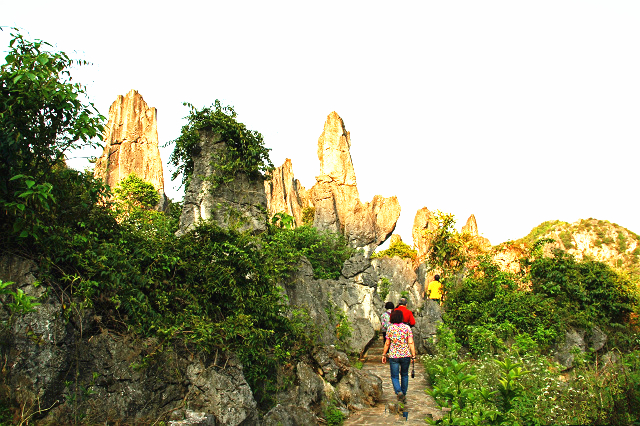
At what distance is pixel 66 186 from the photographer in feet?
20.6

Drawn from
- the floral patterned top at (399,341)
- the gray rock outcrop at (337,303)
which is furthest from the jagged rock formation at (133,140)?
the floral patterned top at (399,341)

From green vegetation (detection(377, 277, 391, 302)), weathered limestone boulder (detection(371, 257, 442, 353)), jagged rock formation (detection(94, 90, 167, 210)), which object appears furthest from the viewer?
jagged rock formation (detection(94, 90, 167, 210))

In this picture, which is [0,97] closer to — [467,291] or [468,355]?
[468,355]

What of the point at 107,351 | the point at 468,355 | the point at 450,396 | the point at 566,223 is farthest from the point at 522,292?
the point at 566,223

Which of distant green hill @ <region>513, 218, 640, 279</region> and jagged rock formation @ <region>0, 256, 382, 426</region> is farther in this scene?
distant green hill @ <region>513, 218, 640, 279</region>

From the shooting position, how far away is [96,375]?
214 inches

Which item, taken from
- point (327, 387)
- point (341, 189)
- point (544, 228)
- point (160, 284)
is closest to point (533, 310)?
point (327, 387)

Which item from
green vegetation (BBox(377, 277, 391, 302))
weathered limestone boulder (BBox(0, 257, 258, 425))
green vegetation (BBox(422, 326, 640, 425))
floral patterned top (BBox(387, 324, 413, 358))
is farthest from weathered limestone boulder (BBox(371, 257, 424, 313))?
weathered limestone boulder (BBox(0, 257, 258, 425))

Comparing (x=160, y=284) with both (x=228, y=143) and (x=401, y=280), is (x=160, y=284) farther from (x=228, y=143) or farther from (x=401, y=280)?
(x=401, y=280)

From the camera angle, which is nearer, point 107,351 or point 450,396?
point 450,396

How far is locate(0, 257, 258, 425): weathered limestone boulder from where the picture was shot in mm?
5090

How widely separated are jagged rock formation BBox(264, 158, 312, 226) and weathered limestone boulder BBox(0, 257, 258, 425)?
43.1 metres

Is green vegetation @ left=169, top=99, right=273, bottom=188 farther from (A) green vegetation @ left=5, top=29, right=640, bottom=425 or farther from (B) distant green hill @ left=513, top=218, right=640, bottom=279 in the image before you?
(B) distant green hill @ left=513, top=218, right=640, bottom=279

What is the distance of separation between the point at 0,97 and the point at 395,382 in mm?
7185
